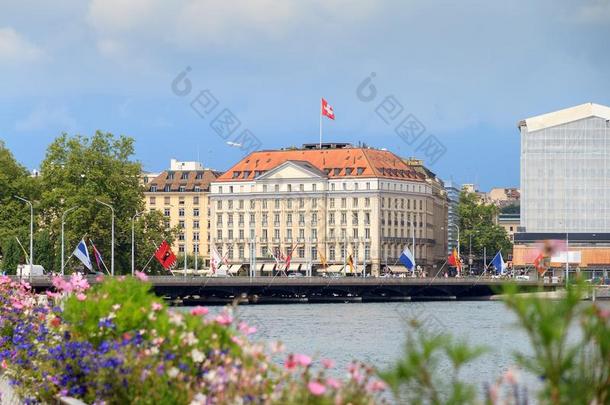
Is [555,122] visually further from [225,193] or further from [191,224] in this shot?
[191,224]

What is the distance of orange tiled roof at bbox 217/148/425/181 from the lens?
17538cm

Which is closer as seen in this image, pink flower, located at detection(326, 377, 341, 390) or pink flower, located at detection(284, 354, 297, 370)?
pink flower, located at detection(326, 377, 341, 390)

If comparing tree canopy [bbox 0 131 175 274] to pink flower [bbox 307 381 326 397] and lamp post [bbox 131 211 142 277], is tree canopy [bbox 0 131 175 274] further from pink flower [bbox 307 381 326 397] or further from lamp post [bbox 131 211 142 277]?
pink flower [bbox 307 381 326 397]

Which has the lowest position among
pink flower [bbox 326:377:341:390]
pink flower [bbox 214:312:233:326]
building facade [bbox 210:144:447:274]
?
pink flower [bbox 326:377:341:390]

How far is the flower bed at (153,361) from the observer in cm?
1148

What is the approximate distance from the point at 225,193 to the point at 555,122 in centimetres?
4375

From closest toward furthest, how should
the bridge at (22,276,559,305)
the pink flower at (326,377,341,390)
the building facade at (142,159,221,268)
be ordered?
1. the pink flower at (326,377,341,390)
2. the bridge at (22,276,559,305)
3. the building facade at (142,159,221,268)

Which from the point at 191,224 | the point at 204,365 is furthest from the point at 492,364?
the point at 191,224

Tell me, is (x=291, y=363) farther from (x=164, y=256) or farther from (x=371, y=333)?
(x=164, y=256)

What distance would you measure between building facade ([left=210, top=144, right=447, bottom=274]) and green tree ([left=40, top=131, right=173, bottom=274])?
47.8 metres

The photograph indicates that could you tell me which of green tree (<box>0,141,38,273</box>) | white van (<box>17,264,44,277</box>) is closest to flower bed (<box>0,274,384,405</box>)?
white van (<box>17,264,44,277</box>)

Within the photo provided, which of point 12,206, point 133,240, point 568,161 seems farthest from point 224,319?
point 568,161

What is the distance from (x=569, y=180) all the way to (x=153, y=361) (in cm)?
15574

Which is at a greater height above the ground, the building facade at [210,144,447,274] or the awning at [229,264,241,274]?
the building facade at [210,144,447,274]
